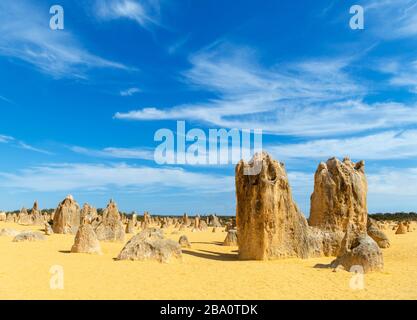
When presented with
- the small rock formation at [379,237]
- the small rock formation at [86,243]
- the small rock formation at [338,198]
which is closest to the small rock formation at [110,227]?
the small rock formation at [86,243]

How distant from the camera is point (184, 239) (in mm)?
21750

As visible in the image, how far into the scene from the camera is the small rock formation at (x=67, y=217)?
3052 centimetres

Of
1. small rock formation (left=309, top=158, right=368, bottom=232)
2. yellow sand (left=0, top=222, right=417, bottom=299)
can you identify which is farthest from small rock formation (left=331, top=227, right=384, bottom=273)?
small rock formation (left=309, top=158, right=368, bottom=232)

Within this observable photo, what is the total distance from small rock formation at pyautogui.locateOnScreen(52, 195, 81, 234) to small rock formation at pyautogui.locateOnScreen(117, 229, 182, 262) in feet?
55.8

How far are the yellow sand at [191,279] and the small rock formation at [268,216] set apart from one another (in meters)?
0.80

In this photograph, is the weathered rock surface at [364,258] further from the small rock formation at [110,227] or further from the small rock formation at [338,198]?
the small rock formation at [110,227]

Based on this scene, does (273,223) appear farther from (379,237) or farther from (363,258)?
(379,237)

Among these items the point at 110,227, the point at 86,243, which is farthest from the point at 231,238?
the point at 86,243

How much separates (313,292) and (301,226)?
294 inches

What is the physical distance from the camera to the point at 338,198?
67.2ft

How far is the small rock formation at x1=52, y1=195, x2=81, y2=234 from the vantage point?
30.5m

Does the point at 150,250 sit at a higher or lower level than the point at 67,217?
lower

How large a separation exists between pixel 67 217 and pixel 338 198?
20522mm

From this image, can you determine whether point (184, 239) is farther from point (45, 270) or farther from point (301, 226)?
point (45, 270)
